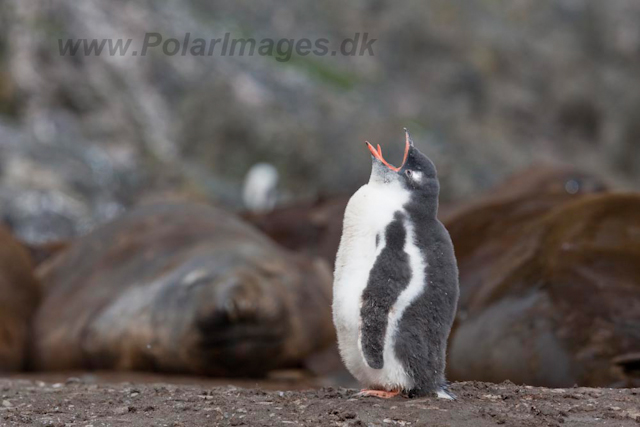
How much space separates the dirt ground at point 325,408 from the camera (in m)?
3.35

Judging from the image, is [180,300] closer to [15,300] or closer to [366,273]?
[15,300]

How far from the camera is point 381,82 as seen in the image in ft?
105

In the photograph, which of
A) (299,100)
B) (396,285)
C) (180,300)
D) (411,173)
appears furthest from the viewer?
(299,100)

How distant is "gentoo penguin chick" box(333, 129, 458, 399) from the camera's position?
139 inches

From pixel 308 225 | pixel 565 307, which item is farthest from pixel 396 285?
pixel 308 225

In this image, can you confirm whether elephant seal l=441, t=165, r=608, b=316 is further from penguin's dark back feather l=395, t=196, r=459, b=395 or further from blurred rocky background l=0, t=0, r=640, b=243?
blurred rocky background l=0, t=0, r=640, b=243

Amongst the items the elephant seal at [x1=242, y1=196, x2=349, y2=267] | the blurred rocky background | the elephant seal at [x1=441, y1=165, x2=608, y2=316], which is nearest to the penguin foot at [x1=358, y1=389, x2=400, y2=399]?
the elephant seal at [x1=441, y1=165, x2=608, y2=316]

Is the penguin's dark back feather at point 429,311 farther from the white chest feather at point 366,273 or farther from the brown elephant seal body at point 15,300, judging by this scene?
the brown elephant seal body at point 15,300

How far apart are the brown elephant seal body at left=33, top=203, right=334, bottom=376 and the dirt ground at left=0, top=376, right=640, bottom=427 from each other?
7.13 feet

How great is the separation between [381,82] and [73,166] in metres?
17.9

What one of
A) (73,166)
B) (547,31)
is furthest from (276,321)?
(547,31)

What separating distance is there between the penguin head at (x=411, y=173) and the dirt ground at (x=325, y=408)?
87 cm

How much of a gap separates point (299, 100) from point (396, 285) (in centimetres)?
2248

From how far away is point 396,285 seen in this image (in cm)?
355
